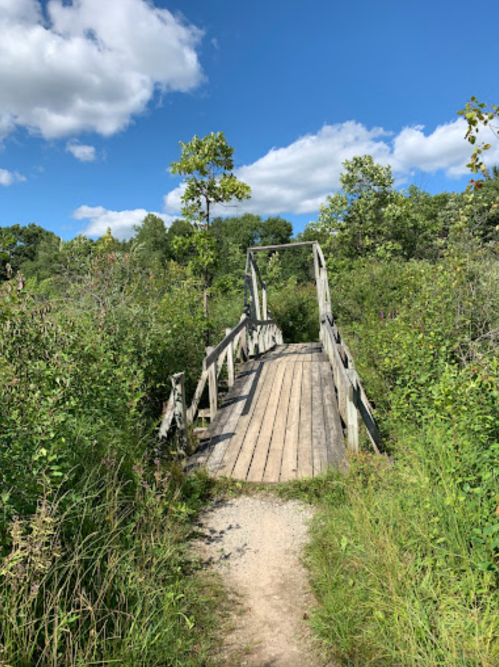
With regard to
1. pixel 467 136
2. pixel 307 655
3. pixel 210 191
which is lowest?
pixel 307 655

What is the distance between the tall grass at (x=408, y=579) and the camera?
6.82 ft

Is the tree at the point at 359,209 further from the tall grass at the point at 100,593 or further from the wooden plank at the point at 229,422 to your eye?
the tall grass at the point at 100,593

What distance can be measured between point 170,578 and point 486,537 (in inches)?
82.0

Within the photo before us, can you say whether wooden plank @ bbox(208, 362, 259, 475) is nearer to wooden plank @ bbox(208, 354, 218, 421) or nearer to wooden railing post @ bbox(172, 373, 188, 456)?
wooden plank @ bbox(208, 354, 218, 421)

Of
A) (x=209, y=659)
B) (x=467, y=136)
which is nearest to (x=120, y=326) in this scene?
(x=209, y=659)

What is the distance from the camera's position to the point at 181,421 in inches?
207

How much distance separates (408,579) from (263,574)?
3.89 feet

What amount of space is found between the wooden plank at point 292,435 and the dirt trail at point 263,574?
1.59 feet

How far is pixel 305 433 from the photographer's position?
553cm

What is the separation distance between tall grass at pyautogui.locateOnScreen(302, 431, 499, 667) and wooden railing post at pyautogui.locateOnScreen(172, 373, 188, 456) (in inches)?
89.8

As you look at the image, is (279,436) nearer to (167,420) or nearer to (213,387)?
(213,387)

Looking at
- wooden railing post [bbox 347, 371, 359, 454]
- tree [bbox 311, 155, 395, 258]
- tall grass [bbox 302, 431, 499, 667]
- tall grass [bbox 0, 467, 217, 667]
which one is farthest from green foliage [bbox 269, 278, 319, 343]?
tall grass [bbox 0, 467, 217, 667]

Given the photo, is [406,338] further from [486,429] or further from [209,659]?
[209,659]

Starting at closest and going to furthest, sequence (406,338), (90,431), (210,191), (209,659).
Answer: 1. (209,659)
2. (90,431)
3. (406,338)
4. (210,191)
